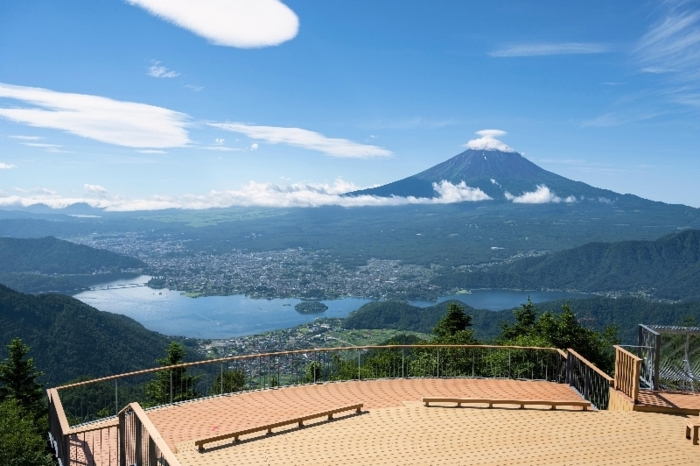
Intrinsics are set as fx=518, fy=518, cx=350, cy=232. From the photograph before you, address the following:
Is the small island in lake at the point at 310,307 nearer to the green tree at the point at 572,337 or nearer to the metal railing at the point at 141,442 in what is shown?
the green tree at the point at 572,337

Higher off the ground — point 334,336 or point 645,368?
point 645,368

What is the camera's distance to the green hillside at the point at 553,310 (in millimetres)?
84000

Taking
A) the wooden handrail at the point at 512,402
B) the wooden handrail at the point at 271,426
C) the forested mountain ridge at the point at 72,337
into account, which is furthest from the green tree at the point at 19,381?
the forested mountain ridge at the point at 72,337

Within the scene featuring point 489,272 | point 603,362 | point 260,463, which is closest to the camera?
point 260,463

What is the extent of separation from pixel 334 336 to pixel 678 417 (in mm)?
81944

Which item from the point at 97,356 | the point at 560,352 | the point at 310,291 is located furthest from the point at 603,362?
the point at 310,291

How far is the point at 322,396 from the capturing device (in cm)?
939

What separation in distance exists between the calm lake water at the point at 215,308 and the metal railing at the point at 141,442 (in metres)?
90.9

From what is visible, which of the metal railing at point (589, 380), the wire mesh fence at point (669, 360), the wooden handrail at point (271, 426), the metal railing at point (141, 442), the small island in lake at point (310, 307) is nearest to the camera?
the metal railing at point (141, 442)

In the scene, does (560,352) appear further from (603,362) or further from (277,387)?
(603,362)

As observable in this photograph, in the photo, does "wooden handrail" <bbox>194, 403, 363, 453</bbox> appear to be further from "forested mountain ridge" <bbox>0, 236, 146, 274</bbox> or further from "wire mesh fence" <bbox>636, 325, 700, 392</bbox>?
"forested mountain ridge" <bbox>0, 236, 146, 274</bbox>

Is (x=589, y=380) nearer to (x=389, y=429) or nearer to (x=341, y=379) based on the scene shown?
(x=389, y=429)

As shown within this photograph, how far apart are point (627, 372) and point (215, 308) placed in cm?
12535

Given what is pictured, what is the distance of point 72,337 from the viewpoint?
65812 millimetres
